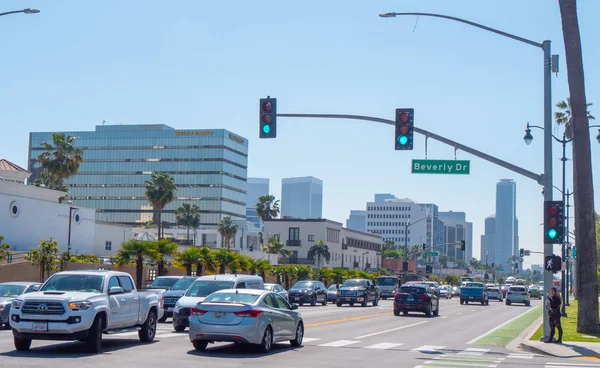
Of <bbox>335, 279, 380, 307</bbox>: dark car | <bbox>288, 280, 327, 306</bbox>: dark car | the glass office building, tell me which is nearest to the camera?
<bbox>288, 280, 327, 306</bbox>: dark car

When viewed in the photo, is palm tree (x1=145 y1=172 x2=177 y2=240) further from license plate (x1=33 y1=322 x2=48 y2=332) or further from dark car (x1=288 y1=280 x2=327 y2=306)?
license plate (x1=33 y1=322 x2=48 y2=332)

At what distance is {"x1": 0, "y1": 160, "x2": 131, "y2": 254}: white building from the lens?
6059 cm

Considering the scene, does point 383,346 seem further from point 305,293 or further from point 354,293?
point 354,293

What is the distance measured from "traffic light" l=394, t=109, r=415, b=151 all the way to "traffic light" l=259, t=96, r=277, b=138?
3.72 meters

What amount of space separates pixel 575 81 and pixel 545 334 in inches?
358

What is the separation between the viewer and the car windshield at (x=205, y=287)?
955 inches

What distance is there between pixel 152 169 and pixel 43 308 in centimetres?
13818

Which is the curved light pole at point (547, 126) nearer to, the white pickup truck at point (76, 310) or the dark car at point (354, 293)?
the white pickup truck at point (76, 310)

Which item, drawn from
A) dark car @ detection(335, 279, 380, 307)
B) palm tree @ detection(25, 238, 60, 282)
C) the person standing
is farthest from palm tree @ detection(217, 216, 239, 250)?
the person standing

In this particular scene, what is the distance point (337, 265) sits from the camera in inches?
4328

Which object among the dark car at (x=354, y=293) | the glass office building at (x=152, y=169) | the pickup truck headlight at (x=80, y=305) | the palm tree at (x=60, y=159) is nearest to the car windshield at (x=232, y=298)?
the pickup truck headlight at (x=80, y=305)

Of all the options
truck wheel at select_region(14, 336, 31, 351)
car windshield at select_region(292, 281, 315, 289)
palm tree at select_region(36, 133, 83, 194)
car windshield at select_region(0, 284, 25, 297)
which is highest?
palm tree at select_region(36, 133, 83, 194)

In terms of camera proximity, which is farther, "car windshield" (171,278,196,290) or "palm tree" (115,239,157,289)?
"palm tree" (115,239,157,289)

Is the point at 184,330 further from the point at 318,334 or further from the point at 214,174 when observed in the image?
the point at 214,174
